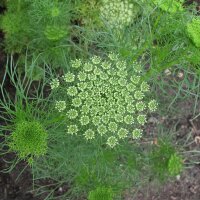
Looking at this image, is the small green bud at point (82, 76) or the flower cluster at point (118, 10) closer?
the small green bud at point (82, 76)

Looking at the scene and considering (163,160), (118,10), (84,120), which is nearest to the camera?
(84,120)

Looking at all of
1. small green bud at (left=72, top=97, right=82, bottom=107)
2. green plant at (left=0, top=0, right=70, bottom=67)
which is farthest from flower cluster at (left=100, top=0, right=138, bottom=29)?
small green bud at (left=72, top=97, right=82, bottom=107)

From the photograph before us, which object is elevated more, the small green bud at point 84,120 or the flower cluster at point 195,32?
the flower cluster at point 195,32

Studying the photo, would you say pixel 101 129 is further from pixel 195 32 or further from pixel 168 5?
pixel 168 5

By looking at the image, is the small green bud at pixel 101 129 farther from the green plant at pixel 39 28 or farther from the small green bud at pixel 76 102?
the green plant at pixel 39 28

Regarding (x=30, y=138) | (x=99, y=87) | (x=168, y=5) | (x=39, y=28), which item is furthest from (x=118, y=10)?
(x=30, y=138)

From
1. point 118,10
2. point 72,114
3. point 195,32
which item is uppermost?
point 195,32

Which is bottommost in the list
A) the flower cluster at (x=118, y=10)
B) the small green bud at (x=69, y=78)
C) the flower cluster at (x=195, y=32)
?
the small green bud at (x=69, y=78)

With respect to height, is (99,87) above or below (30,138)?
above

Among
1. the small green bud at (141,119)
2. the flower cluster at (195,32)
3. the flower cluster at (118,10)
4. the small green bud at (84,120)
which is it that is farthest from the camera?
the flower cluster at (118,10)

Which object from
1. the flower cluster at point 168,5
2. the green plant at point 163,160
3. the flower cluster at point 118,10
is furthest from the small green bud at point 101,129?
the flower cluster at point 118,10

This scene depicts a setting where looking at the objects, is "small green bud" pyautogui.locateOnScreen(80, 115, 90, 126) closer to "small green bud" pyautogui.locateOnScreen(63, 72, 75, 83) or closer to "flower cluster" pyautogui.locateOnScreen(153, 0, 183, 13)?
"small green bud" pyautogui.locateOnScreen(63, 72, 75, 83)

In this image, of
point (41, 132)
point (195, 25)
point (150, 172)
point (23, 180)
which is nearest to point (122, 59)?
point (195, 25)
